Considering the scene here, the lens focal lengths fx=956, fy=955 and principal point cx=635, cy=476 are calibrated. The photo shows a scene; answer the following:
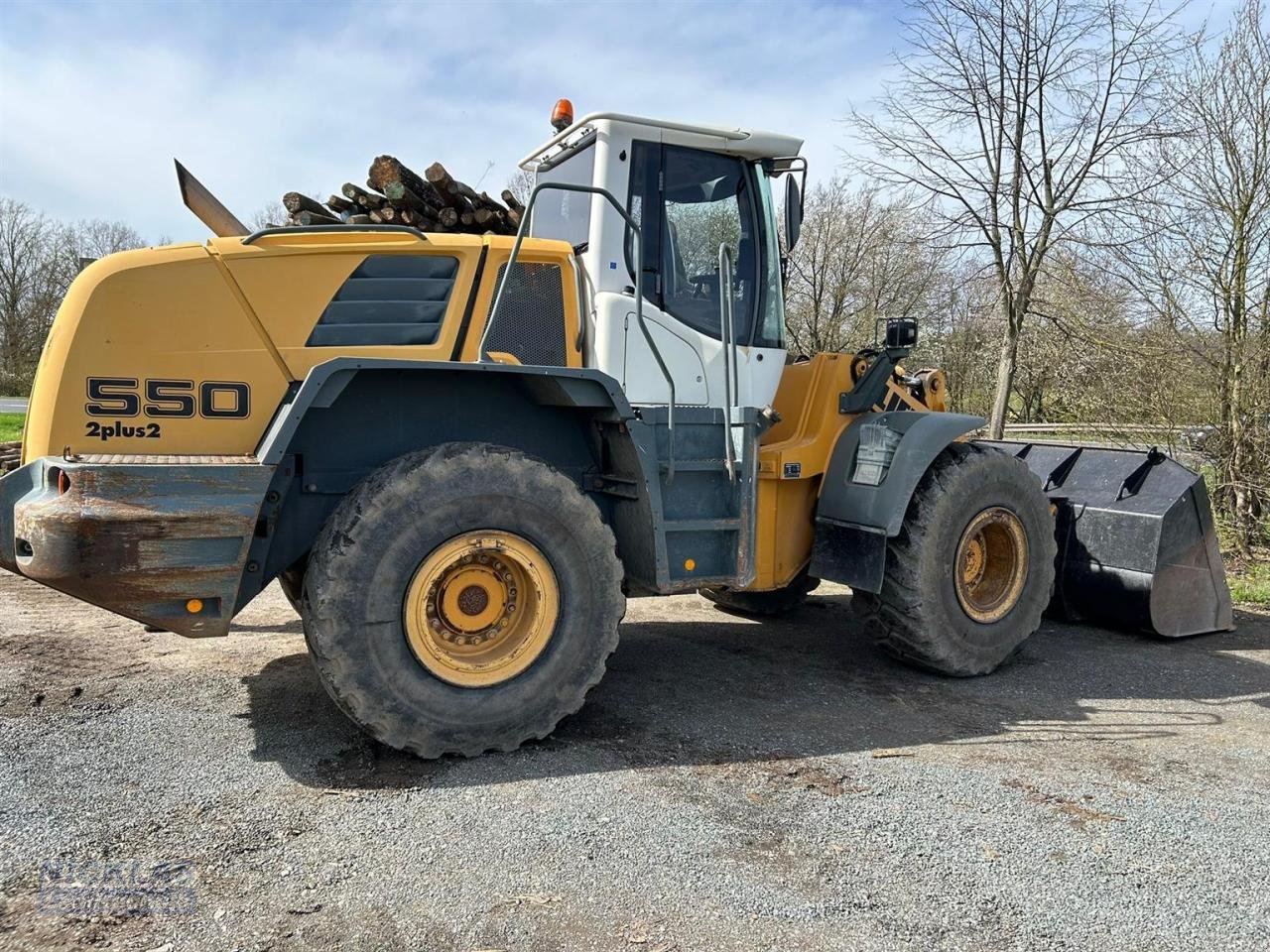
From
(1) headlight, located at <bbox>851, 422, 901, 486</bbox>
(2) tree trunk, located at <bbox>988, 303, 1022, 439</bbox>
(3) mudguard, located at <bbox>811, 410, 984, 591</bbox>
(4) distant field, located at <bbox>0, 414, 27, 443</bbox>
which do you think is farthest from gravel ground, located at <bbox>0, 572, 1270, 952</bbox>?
(4) distant field, located at <bbox>0, 414, 27, 443</bbox>

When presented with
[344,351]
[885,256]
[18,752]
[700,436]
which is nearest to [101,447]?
[344,351]

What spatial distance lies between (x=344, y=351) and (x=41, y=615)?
363 cm

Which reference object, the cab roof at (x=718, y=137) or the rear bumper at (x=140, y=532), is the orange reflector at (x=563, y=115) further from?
the rear bumper at (x=140, y=532)

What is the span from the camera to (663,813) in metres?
3.44

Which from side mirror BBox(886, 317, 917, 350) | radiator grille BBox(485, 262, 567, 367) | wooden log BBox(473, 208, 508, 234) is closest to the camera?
radiator grille BBox(485, 262, 567, 367)

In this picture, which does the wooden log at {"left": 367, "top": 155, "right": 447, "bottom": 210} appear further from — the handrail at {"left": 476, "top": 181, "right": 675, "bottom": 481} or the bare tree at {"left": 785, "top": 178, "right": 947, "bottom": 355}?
the bare tree at {"left": 785, "top": 178, "right": 947, "bottom": 355}

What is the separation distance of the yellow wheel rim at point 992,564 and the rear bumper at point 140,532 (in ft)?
12.4

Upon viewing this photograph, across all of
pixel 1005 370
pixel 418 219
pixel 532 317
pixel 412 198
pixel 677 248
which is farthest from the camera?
pixel 1005 370

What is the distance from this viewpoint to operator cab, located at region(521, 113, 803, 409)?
462 centimetres

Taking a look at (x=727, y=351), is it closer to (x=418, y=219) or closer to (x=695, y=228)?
(x=695, y=228)

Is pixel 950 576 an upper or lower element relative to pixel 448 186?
lower

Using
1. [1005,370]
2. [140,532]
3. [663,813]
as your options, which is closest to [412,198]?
[140,532]

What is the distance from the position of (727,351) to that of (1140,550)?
130 inches

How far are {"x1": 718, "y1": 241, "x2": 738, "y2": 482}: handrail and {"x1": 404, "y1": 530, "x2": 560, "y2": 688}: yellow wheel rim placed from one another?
1.11 metres
